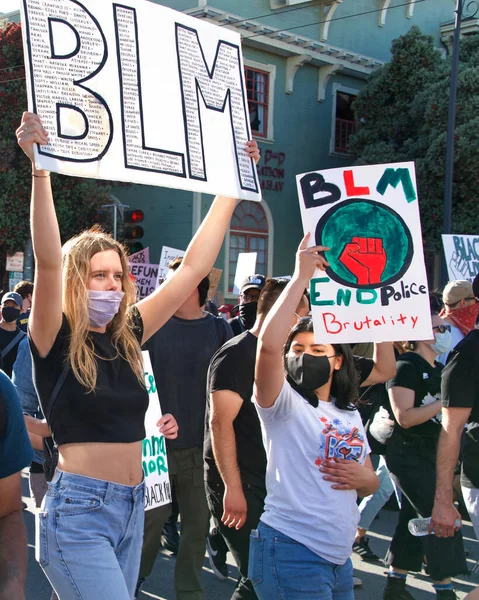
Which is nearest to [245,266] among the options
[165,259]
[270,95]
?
[165,259]

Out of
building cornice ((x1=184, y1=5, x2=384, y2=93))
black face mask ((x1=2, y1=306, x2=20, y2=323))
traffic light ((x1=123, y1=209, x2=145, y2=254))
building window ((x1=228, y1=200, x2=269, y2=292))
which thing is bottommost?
black face mask ((x1=2, y1=306, x2=20, y2=323))

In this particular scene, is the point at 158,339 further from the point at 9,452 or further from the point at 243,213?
the point at 243,213

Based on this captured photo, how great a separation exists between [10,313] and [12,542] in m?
5.79

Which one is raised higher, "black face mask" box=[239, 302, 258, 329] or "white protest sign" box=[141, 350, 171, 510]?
"black face mask" box=[239, 302, 258, 329]

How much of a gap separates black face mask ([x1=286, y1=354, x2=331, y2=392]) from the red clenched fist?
25.0 inches

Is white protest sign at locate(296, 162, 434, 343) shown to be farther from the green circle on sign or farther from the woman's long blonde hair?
the woman's long blonde hair

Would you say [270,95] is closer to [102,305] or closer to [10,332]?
[10,332]

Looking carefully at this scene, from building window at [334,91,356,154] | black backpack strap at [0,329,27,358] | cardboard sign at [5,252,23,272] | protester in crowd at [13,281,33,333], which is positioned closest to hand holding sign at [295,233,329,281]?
black backpack strap at [0,329,27,358]

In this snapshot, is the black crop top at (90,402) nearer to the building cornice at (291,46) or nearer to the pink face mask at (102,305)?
the pink face mask at (102,305)

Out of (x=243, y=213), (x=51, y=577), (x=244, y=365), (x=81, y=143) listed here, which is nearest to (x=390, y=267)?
(x=244, y=365)

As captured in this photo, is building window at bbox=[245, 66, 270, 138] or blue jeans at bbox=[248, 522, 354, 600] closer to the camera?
blue jeans at bbox=[248, 522, 354, 600]

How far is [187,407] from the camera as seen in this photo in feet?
16.6

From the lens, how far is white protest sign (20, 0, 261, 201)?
2.88 meters

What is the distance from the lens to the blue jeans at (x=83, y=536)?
2.69 meters
